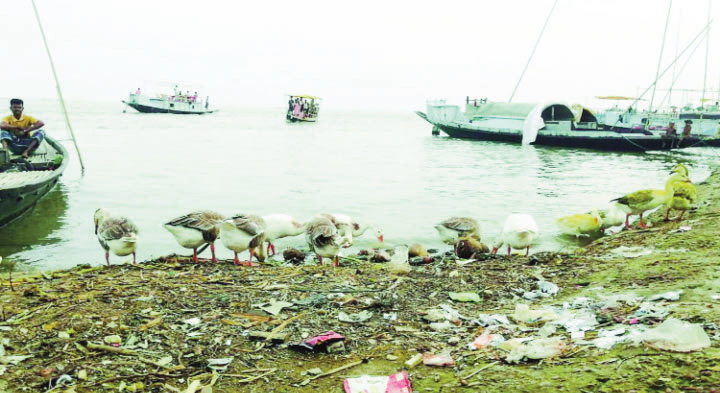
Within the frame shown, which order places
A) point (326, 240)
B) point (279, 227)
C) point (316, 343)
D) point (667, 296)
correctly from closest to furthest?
point (316, 343) < point (667, 296) < point (326, 240) < point (279, 227)

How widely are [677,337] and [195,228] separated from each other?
5.34m

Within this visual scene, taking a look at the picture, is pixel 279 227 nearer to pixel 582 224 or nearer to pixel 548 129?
pixel 582 224

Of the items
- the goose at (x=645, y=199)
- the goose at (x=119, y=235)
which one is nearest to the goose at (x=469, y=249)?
the goose at (x=645, y=199)

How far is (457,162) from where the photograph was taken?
25.8m

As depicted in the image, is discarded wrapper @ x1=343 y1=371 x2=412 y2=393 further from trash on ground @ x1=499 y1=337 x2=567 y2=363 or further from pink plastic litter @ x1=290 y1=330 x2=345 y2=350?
trash on ground @ x1=499 y1=337 x2=567 y2=363

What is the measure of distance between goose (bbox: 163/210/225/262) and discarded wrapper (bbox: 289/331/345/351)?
3.34 m

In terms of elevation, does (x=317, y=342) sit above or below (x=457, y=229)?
above

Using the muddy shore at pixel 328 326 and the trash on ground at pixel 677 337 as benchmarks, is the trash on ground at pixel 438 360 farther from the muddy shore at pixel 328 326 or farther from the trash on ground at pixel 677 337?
the trash on ground at pixel 677 337

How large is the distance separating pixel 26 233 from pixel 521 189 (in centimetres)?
1371

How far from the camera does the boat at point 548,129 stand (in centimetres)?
3297

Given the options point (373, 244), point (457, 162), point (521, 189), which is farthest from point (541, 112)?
point (373, 244)

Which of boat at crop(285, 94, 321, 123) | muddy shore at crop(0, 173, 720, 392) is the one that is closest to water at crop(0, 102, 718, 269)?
muddy shore at crop(0, 173, 720, 392)

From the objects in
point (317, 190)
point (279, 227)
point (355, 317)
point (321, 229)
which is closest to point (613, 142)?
point (317, 190)

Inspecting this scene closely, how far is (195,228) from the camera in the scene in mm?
6547
